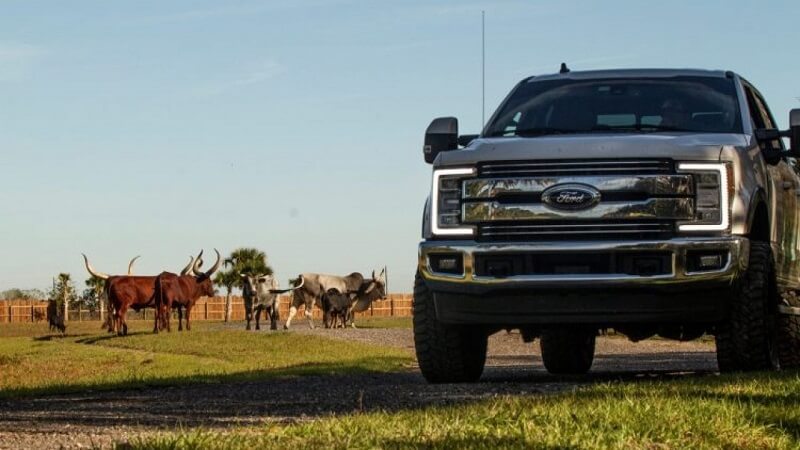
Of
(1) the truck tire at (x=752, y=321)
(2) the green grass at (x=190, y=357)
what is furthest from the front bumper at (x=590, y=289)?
(2) the green grass at (x=190, y=357)

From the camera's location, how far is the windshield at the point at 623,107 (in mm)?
11922

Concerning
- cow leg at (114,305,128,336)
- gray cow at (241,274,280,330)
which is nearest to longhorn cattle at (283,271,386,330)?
gray cow at (241,274,280,330)

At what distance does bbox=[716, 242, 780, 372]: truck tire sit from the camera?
11.1 metres

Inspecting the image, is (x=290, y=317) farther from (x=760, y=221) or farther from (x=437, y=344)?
(x=760, y=221)

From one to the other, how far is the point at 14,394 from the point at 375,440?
7552mm

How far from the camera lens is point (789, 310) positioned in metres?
11.9

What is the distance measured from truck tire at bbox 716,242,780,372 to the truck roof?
1913mm

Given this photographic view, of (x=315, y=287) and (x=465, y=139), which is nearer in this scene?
(x=465, y=139)

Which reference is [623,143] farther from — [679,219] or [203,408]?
[203,408]

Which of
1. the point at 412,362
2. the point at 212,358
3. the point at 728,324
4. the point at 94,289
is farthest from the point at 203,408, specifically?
the point at 94,289

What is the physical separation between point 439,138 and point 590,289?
187 centimetres

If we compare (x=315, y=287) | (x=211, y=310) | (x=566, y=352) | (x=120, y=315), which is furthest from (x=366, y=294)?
(x=211, y=310)

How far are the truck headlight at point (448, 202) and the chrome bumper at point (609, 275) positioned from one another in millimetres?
198

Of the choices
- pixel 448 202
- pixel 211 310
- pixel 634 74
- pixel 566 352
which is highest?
pixel 634 74
